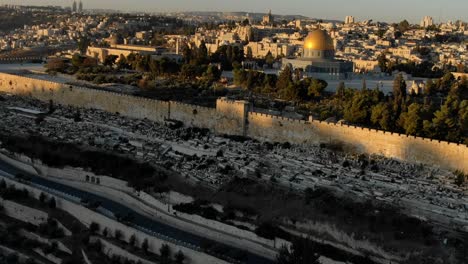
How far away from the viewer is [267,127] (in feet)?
48.3

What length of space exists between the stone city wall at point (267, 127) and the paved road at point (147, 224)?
462cm

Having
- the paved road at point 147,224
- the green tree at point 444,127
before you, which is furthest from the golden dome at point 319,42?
the paved road at point 147,224

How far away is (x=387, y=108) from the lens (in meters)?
14.7

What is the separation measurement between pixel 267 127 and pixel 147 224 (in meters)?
5.15

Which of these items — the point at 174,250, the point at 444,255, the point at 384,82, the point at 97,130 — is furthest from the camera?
the point at 384,82

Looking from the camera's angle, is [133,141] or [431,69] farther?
[431,69]

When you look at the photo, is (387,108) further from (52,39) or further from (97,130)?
(52,39)

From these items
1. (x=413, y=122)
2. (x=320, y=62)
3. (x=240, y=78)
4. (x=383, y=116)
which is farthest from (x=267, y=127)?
(x=320, y=62)

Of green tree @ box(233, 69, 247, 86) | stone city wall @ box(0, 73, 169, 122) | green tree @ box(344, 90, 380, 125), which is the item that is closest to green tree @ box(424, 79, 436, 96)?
green tree @ box(344, 90, 380, 125)

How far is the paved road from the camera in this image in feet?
30.4

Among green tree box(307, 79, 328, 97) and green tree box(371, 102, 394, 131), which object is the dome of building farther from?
green tree box(371, 102, 394, 131)

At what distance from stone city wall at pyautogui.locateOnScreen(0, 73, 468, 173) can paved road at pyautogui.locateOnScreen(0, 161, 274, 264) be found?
4616 mm

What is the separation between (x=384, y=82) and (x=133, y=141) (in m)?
12.7

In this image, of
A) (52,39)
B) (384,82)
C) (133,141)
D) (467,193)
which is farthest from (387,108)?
(52,39)
